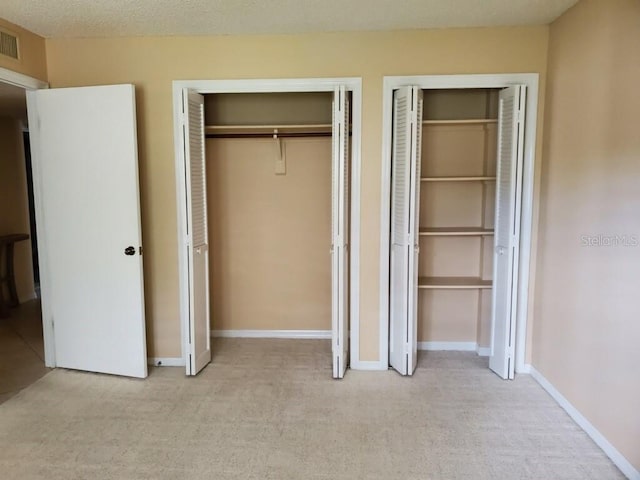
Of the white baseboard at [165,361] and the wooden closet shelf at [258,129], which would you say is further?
the wooden closet shelf at [258,129]

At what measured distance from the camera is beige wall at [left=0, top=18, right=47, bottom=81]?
10.1 feet

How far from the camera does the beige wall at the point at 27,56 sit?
3.08 m

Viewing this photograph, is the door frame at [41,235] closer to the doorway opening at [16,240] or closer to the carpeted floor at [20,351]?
the carpeted floor at [20,351]

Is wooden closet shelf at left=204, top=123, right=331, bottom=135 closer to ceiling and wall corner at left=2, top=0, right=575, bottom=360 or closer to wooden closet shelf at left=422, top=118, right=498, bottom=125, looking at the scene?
ceiling and wall corner at left=2, top=0, right=575, bottom=360

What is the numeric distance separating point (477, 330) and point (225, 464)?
8.20 feet

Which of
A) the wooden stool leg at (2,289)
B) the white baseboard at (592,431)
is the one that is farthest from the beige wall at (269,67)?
the wooden stool leg at (2,289)

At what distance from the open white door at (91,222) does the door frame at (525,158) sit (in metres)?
1.84

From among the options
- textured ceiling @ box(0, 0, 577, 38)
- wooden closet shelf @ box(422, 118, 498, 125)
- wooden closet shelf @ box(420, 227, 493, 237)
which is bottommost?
wooden closet shelf @ box(420, 227, 493, 237)

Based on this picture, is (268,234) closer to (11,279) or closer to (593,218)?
(593,218)

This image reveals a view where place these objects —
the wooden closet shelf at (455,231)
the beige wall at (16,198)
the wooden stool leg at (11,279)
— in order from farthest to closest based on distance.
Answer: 1. the beige wall at (16,198)
2. the wooden stool leg at (11,279)
3. the wooden closet shelf at (455,231)

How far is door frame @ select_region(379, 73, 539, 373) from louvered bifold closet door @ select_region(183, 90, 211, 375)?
1.42 meters

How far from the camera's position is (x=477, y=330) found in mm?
3953

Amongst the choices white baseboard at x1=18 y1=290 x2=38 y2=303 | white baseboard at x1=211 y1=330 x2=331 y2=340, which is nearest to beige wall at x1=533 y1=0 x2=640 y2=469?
white baseboard at x1=211 y1=330 x2=331 y2=340

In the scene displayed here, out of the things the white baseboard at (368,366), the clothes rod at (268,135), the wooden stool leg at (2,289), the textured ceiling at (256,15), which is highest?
the textured ceiling at (256,15)
